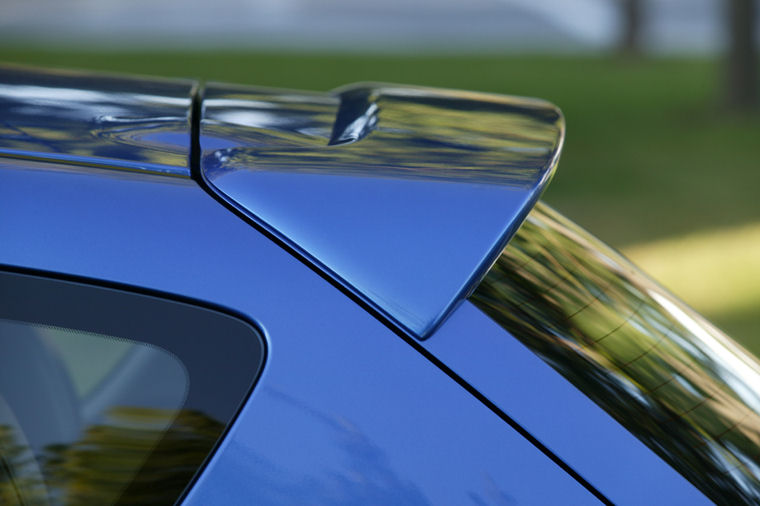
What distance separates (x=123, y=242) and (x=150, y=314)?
0.09 meters

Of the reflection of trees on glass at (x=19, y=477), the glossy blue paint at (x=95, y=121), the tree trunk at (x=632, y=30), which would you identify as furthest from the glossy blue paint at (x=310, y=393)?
the tree trunk at (x=632, y=30)

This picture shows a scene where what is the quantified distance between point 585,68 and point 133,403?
1523 cm

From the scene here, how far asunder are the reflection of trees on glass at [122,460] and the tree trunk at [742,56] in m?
10.9

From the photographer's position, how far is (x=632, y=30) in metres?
17.2

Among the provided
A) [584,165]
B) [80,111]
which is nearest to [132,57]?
[584,165]

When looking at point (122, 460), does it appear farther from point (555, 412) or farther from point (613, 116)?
point (613, 116)

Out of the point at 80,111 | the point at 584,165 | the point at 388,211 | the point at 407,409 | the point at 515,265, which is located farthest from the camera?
the point at 584,165

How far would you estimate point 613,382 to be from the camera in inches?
50.3

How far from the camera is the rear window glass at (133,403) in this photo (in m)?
1.14

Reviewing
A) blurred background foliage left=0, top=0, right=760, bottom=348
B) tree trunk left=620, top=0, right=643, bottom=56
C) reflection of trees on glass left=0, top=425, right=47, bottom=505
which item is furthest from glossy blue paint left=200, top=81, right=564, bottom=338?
tree trunk left=620, top=0, right=643, bottom=56

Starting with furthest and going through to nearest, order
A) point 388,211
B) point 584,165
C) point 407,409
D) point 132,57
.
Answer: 1. point 132,57
2. point 584,165
3. point 388,211
4. point 407,409

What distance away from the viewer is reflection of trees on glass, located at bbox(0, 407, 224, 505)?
3.75 ft

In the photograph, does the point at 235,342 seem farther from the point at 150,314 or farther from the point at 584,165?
the point at 584,165

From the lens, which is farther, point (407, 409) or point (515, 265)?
point (515, 265)
